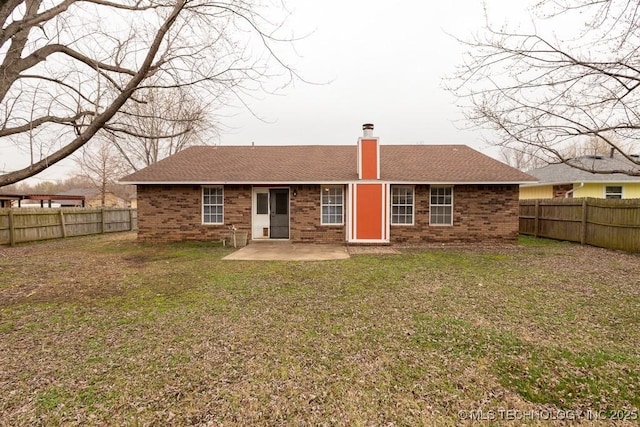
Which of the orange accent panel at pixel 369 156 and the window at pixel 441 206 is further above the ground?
the orange accent panel at pixel 369 156

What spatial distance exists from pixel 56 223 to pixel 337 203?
13.0 meters

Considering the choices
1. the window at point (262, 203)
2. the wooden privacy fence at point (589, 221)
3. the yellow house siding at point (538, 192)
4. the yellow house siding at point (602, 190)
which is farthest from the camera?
the yellow house siding at point (538, 192)

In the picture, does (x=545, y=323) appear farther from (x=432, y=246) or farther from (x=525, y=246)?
(x=525, y=246)

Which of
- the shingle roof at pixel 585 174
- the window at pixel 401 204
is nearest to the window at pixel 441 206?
the window at pixel 401 204

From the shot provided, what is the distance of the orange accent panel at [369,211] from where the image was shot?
12672 mm

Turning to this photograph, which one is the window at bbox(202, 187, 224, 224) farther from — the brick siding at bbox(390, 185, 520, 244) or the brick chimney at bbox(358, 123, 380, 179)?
the brick siding at bbox(390, 185, 520, 244)

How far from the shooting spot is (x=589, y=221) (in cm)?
1217

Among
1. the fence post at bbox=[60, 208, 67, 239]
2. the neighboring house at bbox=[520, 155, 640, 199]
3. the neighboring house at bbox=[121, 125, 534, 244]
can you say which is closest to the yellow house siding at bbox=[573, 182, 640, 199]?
the neighboring house at bbox=[520, 155, 640, 199]

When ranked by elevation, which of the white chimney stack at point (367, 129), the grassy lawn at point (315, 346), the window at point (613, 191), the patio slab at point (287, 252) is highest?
the white chimney stack at point (367, 129)

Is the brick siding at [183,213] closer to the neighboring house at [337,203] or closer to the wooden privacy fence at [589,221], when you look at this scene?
the neighboring house at [337,203]

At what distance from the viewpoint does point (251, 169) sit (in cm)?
1385

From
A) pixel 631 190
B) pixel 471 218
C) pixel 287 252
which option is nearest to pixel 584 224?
→ pixel 471 218

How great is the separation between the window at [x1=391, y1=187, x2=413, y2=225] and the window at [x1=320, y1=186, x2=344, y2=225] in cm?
210

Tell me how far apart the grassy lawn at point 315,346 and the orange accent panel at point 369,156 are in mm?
5736
